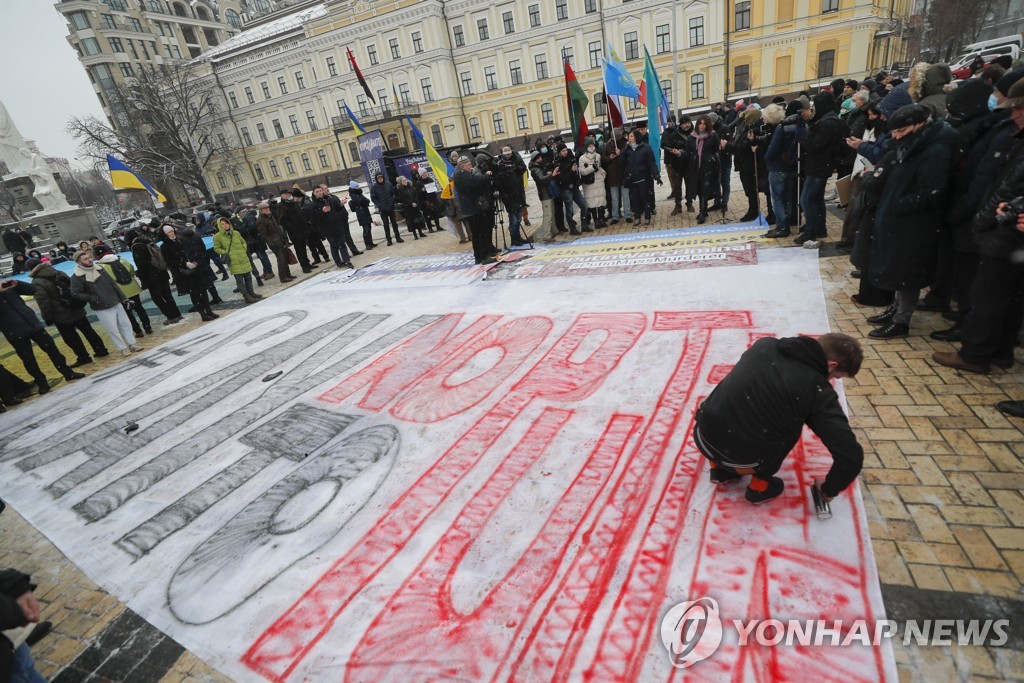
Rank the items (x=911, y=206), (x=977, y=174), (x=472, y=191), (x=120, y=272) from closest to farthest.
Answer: (x=977, y=174)
(x=911, y=206)
(x=120, y=272)
(x=472, y=191)

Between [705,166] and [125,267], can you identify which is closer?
[125,267]

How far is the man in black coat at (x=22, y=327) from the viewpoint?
661cm

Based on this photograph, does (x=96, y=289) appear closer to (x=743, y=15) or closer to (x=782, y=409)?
(x=782, y=409)

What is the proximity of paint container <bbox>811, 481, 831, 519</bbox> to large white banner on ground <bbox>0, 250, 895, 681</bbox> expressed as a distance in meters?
0.05

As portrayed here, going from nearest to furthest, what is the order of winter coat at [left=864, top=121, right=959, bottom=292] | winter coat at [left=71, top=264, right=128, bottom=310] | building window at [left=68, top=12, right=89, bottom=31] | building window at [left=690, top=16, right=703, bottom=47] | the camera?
the camera
winter coat at [left=864, top=121, right=959, bottom=292]
winter coat at [left=71, top=264, right=128, bottom=310]
building window at [left=690, top=16, right=703, bottom=47]
building window at [left=68, top=12, right=89, bottom=31]

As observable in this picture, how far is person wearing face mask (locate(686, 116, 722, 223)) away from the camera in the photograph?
28.2 feet

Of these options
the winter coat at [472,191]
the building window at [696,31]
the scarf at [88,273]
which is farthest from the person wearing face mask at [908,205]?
the building window at [696,31]

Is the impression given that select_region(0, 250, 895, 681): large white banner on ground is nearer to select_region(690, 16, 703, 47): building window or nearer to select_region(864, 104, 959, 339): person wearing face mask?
select_region(864, 104, 959, 339): person wearing face mask

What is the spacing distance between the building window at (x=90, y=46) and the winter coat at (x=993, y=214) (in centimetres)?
7582

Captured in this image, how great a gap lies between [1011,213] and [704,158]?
6225 mm

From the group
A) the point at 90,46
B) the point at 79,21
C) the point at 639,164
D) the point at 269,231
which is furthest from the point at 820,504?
the point at 79,21

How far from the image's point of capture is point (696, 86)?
1465 inches

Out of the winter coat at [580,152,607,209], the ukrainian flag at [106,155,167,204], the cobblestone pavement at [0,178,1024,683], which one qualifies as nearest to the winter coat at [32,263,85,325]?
the cobblestone pavement at [0,178,1024,683]

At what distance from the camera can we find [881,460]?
2938 mm
